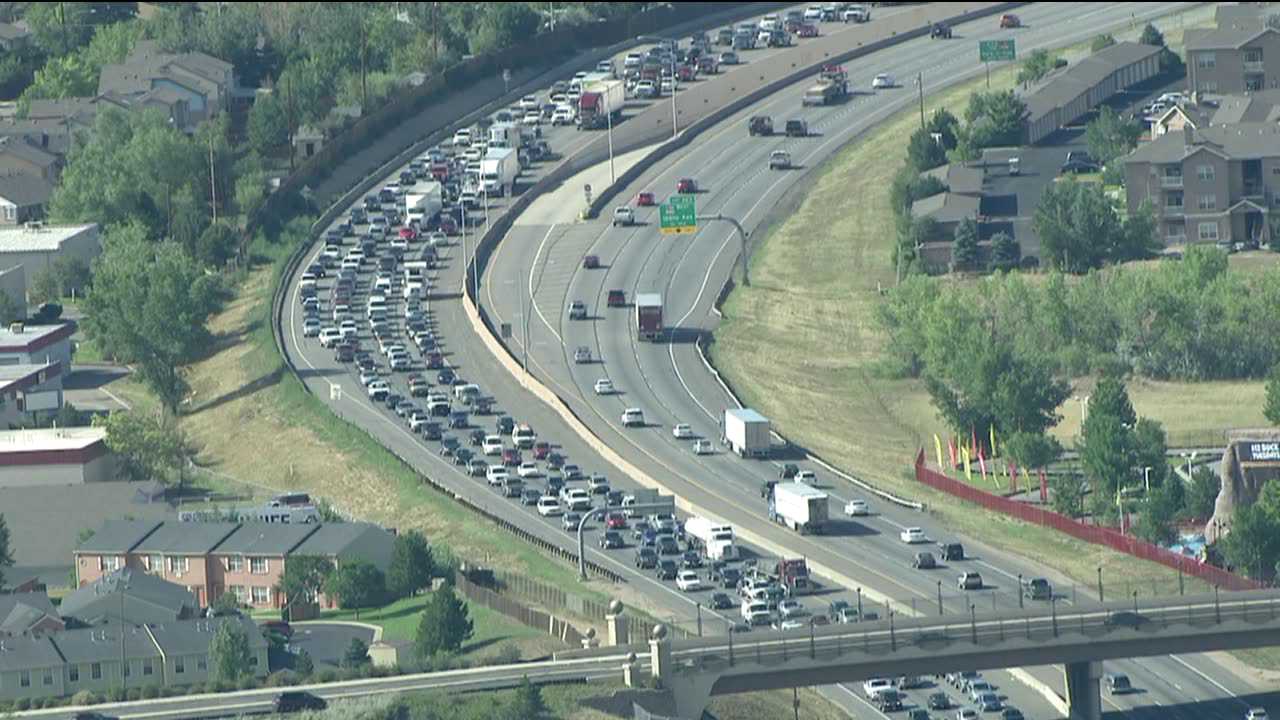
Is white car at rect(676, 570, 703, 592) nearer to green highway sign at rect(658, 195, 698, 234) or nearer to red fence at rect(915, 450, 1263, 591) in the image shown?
red fence at rect(915, 450, 1263, 591)

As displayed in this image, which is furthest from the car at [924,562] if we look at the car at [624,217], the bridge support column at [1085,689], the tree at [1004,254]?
the car at [624,217]

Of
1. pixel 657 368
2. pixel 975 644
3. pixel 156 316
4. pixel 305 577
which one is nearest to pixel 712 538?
pixel 305 577

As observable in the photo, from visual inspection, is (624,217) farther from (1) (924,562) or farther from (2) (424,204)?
(1) (924,562)

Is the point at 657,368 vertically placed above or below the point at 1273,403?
above

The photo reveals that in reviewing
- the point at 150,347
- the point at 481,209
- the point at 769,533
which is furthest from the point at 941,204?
the point at 769,533

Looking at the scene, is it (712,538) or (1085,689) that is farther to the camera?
(712,538)

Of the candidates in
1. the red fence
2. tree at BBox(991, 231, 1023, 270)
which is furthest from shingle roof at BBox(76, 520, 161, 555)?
tree at BBox(991, 231, 1023, 270)

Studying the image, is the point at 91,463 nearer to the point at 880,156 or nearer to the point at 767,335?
the point at 767,335
